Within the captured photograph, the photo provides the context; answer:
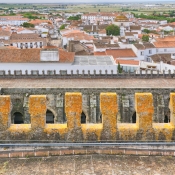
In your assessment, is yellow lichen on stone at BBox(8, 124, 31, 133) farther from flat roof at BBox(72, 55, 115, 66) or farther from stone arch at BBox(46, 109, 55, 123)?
flat roof at BBox(72, 55, 115, 66)

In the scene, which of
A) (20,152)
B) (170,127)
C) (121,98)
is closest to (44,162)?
(20,152)

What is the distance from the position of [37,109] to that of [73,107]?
4.48 feet

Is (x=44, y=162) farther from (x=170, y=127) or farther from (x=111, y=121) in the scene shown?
(x=170, y=127)

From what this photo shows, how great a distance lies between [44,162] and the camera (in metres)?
11.9

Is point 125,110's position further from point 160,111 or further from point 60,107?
point 60,107

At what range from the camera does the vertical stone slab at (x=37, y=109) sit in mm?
12758

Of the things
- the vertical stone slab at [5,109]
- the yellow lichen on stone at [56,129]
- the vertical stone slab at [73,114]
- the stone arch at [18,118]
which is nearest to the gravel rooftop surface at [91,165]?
the vertical stone slab at [73,114]

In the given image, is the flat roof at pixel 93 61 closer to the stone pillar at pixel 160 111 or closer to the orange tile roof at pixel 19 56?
the orange tile roof at pixel 19 56

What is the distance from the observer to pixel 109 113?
1295 centimetres

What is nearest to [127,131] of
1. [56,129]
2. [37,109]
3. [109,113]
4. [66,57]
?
[109,113]

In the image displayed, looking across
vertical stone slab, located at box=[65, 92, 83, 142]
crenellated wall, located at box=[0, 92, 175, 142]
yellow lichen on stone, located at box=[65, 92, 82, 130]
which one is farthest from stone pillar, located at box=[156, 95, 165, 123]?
yellow lichen on stone, located at box=[65, 92, 82, 130]

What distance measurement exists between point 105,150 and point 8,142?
3776 millimetres

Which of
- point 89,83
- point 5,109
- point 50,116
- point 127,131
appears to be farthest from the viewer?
point 89,83

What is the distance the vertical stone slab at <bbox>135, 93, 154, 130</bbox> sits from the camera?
12.8 m
